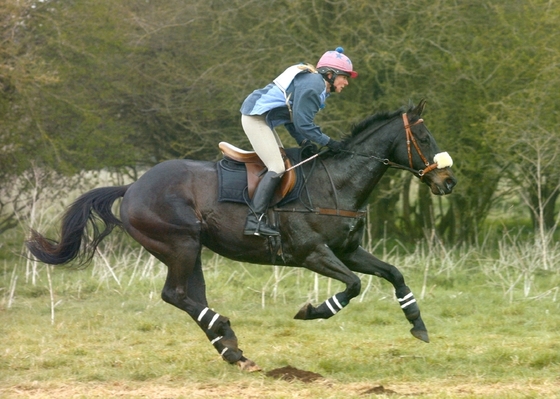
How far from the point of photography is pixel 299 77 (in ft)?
23.3

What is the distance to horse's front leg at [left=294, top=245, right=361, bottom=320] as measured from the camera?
6840 mm

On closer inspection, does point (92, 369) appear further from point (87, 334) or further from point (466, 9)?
point (466, 9)

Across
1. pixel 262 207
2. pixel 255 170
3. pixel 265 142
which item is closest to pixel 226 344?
pixel 262 207

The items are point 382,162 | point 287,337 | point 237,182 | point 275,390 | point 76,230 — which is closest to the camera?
point 275,390

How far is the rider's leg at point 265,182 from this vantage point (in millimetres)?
6984

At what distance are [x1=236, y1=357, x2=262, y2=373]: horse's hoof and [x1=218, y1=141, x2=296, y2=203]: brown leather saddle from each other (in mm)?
1314

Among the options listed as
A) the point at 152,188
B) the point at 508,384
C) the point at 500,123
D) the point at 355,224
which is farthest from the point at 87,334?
the point at 500,123

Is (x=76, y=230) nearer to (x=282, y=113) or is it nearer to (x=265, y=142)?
(x=265, y=142)

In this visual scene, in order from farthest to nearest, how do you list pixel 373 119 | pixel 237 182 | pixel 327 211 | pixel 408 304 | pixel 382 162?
pixel 373 119
pixel 382 162
pixel 237 182
pixel 327 211
pixel 408 304

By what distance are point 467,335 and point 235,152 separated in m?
3.11

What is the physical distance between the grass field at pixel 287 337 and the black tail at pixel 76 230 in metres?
0.89

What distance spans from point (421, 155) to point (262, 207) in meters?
1.40

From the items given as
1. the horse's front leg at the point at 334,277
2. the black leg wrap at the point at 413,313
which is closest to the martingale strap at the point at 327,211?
the horse's front leg at the point at 334,277

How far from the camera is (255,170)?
23.6 ft
